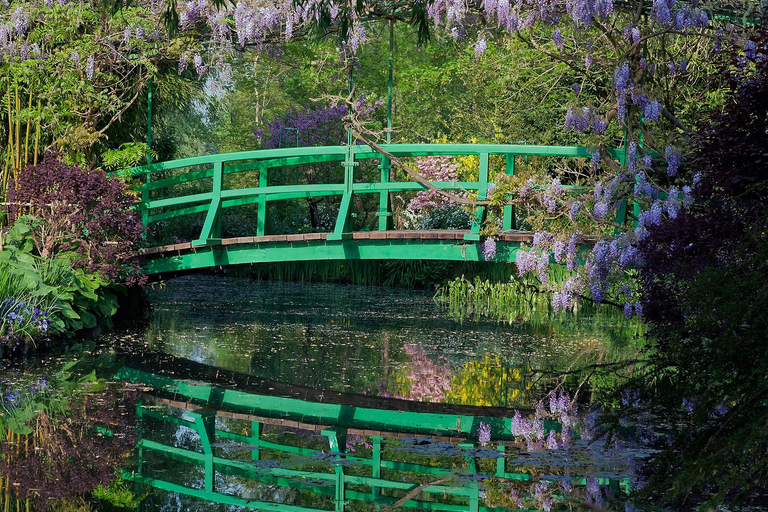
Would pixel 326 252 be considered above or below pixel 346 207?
below

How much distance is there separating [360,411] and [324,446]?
3.06 ft

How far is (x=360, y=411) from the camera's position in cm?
572

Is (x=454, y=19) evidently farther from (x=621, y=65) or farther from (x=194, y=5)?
(x=194, y=5)

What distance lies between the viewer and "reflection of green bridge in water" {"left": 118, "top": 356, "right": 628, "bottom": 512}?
3984 mm

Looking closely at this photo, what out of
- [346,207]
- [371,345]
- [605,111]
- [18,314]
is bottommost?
[371,345]

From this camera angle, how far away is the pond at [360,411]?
4023 millimetres

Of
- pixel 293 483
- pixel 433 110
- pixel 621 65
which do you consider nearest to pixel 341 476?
pixel 293 483

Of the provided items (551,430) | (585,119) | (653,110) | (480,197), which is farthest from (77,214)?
(551,430)

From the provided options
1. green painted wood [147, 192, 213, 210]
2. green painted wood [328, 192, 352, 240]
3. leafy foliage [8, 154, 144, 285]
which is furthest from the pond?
green painted wood [147, 192, 213, 210]

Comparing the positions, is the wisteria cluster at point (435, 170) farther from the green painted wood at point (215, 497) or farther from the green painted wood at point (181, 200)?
the green painted wood at point (215, 497)

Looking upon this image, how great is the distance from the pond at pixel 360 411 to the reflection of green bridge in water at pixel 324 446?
0.01m

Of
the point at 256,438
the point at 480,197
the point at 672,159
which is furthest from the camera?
the point at 480,197

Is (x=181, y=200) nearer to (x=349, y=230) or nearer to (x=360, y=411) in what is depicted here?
(x=349, y=230)

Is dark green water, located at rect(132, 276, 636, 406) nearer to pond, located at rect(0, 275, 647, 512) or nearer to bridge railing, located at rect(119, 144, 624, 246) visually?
pond, located at rect(0, 275, 647, 512)
